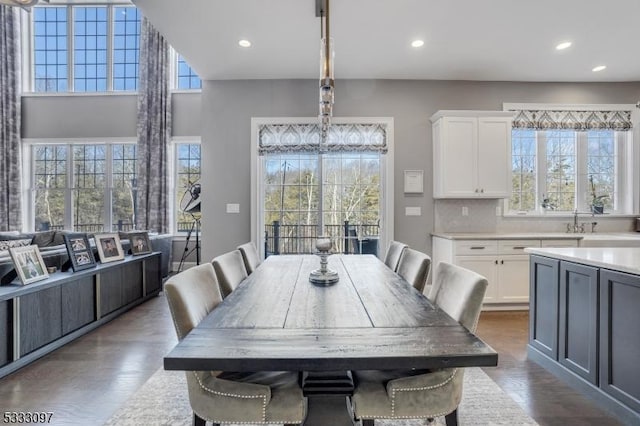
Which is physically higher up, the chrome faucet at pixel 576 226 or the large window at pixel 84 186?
the large window at pixel 84 186

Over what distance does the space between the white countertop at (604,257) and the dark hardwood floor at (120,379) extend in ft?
2.80

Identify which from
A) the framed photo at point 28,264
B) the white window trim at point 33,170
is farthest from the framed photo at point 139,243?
the white window trim at point 33,170

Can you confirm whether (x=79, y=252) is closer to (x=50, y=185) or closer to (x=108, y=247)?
(x=108, y=247)

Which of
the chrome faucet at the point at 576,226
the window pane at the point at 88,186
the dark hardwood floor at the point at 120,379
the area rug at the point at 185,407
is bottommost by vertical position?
the dark hardwood floor at the point at 120,379

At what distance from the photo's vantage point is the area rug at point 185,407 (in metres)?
1.79

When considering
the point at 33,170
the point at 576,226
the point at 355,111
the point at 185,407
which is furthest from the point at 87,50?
the point at 576,226

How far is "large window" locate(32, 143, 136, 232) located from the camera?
625cm

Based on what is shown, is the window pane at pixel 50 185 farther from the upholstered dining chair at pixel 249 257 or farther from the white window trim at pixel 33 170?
the upholstered dining chair at pixel 249 257

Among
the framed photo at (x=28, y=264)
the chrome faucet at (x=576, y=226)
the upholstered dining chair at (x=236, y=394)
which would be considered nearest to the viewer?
the upholstered dining chair at (x=236, y=394)

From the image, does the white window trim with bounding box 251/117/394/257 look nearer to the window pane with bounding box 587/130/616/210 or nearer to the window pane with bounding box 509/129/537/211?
the window pane with bounding box 509/129/537/211

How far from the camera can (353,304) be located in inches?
60.1

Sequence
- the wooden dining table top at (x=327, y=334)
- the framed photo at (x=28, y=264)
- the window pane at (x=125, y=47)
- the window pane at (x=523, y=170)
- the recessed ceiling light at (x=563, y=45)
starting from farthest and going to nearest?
the window pane at (x=125, y=47), the window pane at (x=523, y=170), the recessed ceiling light at (x=563, y=45), the framed photo at (x=28, y=264), the wooden dining table top at (x=327, y=334)

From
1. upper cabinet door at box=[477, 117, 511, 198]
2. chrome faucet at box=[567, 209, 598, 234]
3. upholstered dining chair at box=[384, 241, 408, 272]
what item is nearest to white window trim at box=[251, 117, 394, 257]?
upper cabinet door at box=[477, 117, 511, 198]

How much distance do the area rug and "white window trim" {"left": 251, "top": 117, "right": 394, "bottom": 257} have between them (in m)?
2.33
